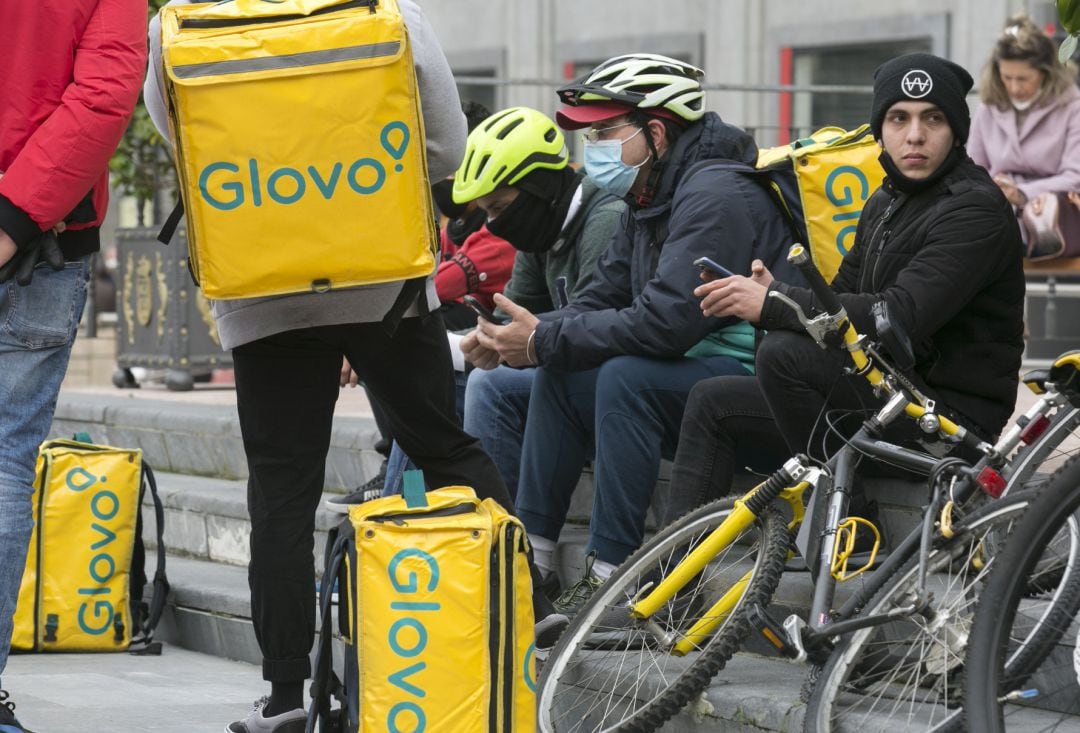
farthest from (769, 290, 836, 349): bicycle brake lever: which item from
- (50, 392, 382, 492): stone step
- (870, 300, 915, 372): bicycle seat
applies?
(50, 392, 382, 492): stone step

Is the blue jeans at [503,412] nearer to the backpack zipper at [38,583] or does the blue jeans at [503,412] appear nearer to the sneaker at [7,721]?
the backpack zipper at [38,583]

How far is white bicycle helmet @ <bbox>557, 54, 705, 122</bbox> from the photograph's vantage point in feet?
17.0

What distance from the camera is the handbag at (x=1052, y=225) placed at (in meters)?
8.14

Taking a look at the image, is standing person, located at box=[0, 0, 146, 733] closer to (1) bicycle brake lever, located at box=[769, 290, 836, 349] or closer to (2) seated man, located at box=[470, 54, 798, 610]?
(2) seated man, located at box=[470, 54, 798, 610]

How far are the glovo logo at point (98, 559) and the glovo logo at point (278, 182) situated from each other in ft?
7.60

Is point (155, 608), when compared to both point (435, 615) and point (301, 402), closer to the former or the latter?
point (301, 402)

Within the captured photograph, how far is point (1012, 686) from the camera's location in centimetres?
328

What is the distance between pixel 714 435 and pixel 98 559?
2.29m

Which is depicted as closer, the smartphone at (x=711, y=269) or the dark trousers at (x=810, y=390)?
the smartphone at (x=711, y=269)

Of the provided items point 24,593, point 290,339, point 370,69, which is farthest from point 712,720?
point 24,593

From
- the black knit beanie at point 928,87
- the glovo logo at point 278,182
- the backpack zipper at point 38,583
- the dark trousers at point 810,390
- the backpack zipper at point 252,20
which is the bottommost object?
the backpack zipper at point 38,583

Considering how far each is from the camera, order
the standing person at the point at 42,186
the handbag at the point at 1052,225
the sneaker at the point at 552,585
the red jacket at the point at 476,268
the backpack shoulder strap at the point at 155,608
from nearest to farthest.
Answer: the standing person at the point at 42,186, the sneaker at the point at 552,585, the backpack shoulder strap at the point at 155,608, the red jacket at the point at 476,268, the handbag at the point at 1052,225

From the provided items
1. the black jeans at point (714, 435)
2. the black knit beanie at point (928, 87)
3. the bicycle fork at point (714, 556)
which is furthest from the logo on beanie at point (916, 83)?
the bicycle fork at point (714, 556)

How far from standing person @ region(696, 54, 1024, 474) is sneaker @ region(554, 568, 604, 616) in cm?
74
